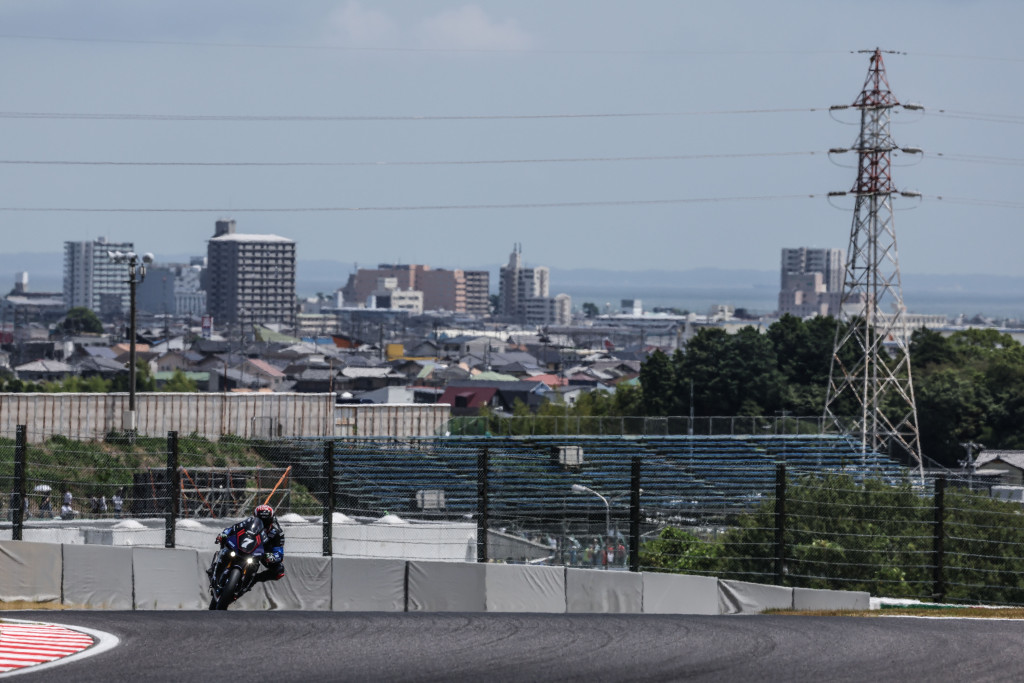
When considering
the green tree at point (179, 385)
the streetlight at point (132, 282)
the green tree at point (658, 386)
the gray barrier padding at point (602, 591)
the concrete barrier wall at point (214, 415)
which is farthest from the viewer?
the green tree at point (179, 385)

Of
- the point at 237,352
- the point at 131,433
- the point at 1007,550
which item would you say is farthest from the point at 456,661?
the point at 237,352

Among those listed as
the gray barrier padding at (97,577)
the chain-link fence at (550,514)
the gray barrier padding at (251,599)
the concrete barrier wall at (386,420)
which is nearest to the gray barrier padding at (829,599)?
the chain-link fence at (550,514)

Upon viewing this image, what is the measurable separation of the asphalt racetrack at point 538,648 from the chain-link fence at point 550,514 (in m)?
1.81

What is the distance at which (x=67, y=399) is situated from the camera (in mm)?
48250

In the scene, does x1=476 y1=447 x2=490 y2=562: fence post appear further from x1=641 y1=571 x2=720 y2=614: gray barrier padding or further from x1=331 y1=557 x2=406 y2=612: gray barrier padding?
x1=641 y1=571 x2=720 y2=614: gray barrier padding

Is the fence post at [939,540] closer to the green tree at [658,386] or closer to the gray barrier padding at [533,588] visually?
the gray barrier padding at [533,588]

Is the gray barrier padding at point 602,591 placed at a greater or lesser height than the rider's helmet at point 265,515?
lesser

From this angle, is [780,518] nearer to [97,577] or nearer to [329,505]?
[329,505]

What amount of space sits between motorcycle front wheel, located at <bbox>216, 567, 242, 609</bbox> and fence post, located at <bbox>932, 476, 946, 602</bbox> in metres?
7.80

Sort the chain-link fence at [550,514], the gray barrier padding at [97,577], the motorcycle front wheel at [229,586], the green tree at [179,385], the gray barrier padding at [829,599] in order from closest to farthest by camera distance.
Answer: the gray barrier padding at [829,599] < the motorcycle front wheel at [229,586] < the gray barrier padding at [97,577] < the chain-link fence at [550,514] < the green tree at [179,385]

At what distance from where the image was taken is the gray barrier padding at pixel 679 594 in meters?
16.7

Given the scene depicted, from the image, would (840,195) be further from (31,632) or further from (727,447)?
(31,632)

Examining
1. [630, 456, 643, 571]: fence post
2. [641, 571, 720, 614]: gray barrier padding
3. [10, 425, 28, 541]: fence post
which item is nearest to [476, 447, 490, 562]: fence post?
[630, 456, 643, 571]: fence post

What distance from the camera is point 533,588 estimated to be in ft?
56.1
